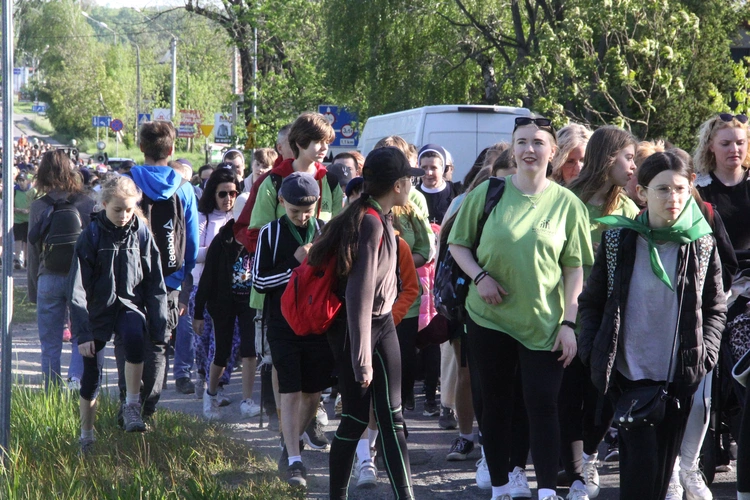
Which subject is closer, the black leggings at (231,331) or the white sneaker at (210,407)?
the black leggings at (231,331)

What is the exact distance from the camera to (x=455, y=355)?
6648mm

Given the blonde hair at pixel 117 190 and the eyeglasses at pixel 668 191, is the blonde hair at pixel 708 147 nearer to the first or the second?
the eyeglasses at pixel 668 191

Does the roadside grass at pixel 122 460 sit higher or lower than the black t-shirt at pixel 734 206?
lower

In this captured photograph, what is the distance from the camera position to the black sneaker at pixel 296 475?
540 cm

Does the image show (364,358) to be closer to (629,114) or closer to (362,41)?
(629,114)

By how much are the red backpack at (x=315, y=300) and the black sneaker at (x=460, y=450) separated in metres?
1.78

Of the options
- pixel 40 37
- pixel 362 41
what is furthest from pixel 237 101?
pixel 40 37

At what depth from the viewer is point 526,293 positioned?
476cm

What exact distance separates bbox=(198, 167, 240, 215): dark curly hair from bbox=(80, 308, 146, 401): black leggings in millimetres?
2718

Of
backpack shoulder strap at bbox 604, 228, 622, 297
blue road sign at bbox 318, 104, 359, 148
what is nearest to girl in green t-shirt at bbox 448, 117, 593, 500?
backpack shoulder strap at bbox 604, 228, 622, 297

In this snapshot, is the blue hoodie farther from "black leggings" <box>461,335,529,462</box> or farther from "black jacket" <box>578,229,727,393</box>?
"black jacket" <box>578,229,727,393</box>

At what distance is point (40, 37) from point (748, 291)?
249ft

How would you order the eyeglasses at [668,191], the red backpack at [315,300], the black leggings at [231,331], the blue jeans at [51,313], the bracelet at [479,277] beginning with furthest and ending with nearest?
the blue jeans at [51,313] → the black leggings at [231,331] → the red backpack at [315,300] → the bracelet at [479,277] → the eyeglasses at [668,191]

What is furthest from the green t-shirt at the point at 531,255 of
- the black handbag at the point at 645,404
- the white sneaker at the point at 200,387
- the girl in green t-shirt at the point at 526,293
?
the white sneaker at the point at 200,387
